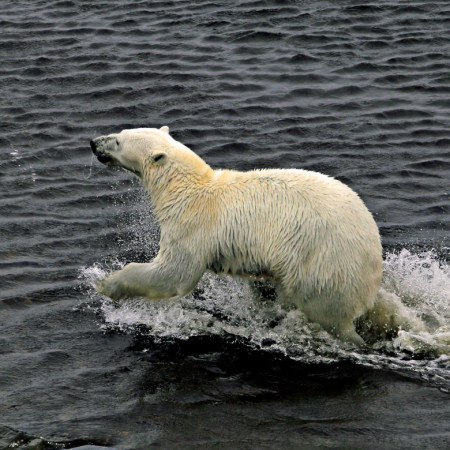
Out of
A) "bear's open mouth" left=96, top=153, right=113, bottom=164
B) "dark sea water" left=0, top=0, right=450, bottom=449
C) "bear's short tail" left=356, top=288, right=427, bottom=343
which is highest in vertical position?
"bear's open mouth" left=96, top=153, right=113, bottom=164

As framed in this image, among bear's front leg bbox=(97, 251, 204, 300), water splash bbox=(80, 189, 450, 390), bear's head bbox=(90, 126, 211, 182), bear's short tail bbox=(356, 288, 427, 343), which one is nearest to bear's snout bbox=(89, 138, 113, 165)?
bear's head bbox=(90, 126, 211, 182)

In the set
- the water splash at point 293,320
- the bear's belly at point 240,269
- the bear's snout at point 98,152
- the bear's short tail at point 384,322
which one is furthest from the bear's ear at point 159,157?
the bear's short tail at point 384,322

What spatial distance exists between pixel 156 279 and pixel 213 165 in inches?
130

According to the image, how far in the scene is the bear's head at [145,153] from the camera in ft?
23.9

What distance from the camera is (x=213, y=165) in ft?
33.5

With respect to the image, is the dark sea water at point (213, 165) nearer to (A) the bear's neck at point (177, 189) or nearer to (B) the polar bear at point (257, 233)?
(B) the polar bear at point (257, 233)

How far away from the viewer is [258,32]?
43.5 ft

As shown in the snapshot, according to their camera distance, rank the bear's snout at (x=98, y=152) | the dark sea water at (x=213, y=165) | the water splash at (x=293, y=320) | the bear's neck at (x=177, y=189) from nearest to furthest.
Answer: the dark sea water at (x=213, y=165)
the water splash at (x=293, y=320)
the bear's neck at (x=177, y=189)
the bear's snout at (x=98, y=152)

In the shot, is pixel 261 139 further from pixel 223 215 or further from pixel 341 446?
pixel 341 446

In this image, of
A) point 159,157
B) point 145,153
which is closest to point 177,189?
point 159,157

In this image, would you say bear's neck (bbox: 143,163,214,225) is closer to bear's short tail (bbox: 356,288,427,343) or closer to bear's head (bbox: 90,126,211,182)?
bear's head (bbox: 90,126,211,182)

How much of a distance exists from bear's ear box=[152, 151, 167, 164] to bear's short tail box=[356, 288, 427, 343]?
2073 millimetres

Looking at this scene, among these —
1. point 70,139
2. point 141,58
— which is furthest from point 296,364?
point 141,58

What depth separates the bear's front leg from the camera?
Result: 23.2 ft
